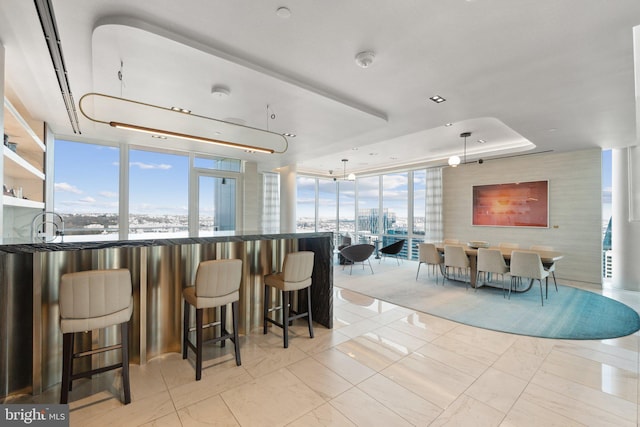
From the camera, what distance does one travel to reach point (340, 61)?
2432 millimetres

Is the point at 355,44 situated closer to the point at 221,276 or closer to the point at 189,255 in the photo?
the point at 221,276

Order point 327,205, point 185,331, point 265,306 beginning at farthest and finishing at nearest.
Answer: point 327,205 < point 265,306 < point 185,331

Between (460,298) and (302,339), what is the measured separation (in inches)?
114

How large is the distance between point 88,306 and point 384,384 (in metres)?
2.20

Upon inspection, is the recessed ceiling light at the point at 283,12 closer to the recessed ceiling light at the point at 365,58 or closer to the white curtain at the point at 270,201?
the recessed ceiling light at the point at 365,58

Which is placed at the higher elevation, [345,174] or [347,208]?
[345,174]

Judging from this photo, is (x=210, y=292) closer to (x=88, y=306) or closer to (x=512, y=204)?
(x=88, y=306)

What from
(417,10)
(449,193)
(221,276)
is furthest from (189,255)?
(449,193)

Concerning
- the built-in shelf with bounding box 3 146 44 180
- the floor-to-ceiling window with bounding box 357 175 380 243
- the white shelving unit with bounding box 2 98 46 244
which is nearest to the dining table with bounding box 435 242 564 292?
the floor-to-ceiling window with bounding box 357 175 380 243

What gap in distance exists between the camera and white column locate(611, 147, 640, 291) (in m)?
5.05

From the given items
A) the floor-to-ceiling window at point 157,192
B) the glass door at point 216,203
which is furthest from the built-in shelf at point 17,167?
the glass door at point 216,203

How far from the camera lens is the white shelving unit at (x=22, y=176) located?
3.08 m

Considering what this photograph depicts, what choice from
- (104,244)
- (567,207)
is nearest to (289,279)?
(104,244)

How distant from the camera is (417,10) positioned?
1.82m
